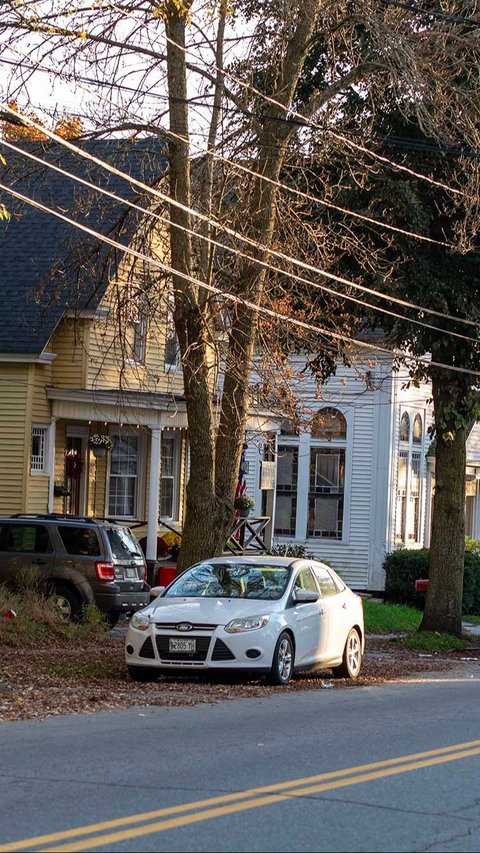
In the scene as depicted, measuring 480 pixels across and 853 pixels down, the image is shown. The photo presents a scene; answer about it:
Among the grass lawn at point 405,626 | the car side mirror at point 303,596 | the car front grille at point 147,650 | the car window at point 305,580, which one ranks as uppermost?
the car window at point 305,580

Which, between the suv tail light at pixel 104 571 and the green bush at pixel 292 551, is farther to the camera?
the green bush at pixel 292 551

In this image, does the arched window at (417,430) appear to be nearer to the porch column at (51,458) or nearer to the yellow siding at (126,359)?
the yellow siding at (126,359)

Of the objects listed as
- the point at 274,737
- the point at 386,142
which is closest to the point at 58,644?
the point at 274,737

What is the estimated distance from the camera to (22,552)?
21.1 m

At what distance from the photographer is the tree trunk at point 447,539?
24.0 m

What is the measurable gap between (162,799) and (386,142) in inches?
572

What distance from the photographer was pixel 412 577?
32719mm

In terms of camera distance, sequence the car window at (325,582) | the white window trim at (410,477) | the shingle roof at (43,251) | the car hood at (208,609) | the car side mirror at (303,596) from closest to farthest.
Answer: the car hood at (208,609) < the car side mirror at (303,596) < the car window at (325,582) < the shingle roof at (43,251) < the white window trim at (410,477)

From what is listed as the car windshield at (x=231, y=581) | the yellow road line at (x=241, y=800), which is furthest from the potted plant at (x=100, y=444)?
the yellow road line at (x=241, y=800)

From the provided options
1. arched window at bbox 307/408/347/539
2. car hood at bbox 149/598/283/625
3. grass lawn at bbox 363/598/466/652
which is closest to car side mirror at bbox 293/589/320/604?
car hood at bbox 149/598/283/625

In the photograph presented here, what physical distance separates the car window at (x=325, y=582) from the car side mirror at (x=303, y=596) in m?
0.91

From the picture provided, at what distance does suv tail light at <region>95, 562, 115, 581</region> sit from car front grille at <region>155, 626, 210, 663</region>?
5.70 m

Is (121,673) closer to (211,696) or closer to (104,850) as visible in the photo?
(211,696)

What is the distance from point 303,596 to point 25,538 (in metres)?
6.79
